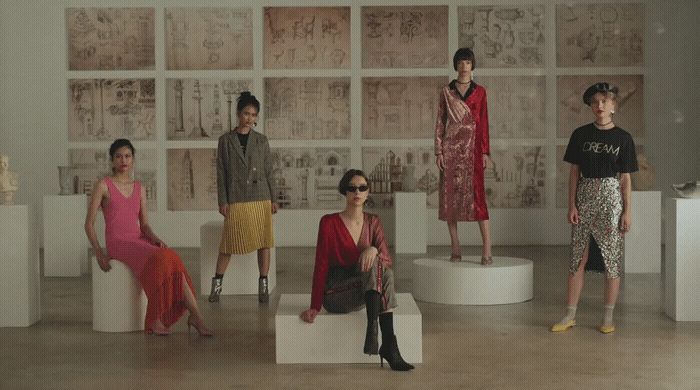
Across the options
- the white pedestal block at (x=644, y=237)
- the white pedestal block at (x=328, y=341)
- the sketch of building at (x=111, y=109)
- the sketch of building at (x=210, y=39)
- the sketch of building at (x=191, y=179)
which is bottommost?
the white pedestal block at (x=328, y=341)

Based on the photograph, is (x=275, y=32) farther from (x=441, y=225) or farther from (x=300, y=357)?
(x=300, y=357)

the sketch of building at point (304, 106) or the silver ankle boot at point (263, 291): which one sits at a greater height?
the sketch of building at point (304, 106)

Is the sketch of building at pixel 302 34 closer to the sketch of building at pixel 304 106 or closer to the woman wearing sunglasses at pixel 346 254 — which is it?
the sketch of building at pixel 304 106

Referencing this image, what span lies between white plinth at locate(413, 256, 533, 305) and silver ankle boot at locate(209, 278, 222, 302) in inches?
75.5

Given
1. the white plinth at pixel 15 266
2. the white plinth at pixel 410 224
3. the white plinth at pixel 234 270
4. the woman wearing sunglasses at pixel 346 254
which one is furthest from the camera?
the white plinth at pixel 410 224

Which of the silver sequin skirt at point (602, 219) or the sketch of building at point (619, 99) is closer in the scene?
the silver sequin skirt at point (602, 219)

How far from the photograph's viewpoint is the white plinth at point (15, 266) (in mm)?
9516

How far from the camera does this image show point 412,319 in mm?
8008

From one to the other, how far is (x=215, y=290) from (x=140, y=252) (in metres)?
1.78

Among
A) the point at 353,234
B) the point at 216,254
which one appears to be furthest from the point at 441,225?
the point at 353,234

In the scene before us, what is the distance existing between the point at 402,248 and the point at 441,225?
135 centimetres

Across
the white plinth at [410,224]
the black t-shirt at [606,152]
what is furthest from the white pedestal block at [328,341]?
the white plinth at [410,224]

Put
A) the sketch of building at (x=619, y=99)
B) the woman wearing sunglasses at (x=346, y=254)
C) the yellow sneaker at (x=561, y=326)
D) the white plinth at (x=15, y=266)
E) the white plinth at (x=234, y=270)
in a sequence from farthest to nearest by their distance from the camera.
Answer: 1. the sketch of building at (x=619, y=99)
2. the white plinth at (x=234, y=270)
3. the white plinth at (x=15, y=266)
4. the yellow sneaker at (x=561, y=326)
5. the woman wearing sunglasses at (x=346, y=254)

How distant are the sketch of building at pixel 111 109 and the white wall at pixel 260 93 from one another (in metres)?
0.12
